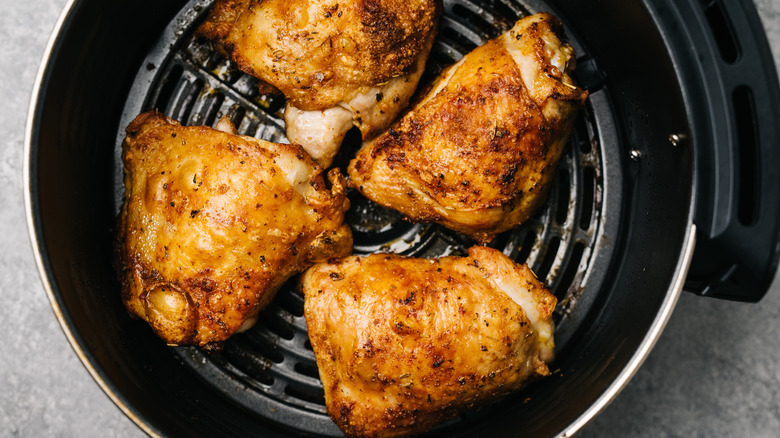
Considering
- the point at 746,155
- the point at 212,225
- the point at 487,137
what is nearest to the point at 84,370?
the point at 212,225

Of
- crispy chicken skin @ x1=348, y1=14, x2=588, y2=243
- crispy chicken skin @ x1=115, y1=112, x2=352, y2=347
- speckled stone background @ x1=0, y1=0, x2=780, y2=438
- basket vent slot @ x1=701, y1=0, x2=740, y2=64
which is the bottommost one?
speckled stone background @ x1=0, y1=0, x2=780, y2=438

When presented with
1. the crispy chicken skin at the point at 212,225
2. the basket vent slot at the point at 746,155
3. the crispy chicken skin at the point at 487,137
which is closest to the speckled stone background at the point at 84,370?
the crispy chicken skin at the point at 212,225

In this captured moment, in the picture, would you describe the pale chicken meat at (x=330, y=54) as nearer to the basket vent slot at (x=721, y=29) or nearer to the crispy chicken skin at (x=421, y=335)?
the crispy chicken skin at (x=421, y=335)

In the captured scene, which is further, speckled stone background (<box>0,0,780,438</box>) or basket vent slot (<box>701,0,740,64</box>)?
speckled stone background (<box>0,0,780,438</box>)

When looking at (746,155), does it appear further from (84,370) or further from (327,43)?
(84,370)

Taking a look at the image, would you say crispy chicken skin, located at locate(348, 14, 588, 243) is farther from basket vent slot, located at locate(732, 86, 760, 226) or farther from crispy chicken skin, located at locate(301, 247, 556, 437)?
basket vent slot, located at locate(732, 86, 760, 226)

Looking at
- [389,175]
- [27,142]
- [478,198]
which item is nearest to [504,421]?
Answer: [478,198]

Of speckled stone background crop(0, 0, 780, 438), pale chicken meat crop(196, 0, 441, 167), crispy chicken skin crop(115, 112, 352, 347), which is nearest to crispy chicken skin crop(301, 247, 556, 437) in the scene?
crispy chicken skin crop(115, 112, 352, 347)
